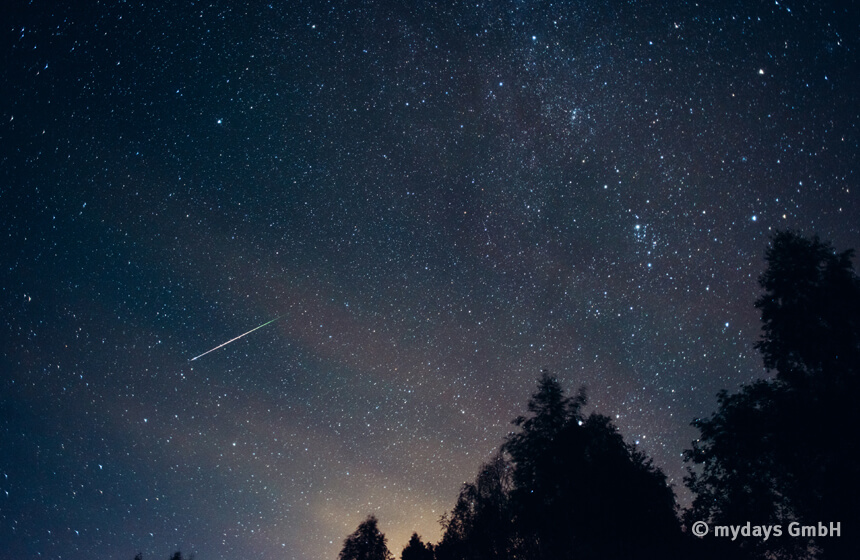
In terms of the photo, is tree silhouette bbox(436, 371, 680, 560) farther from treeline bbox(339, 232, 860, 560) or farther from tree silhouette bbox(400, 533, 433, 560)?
tree silhouette bbox(400, 533, 433, 560)

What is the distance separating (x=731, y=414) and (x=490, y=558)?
15.6 metres

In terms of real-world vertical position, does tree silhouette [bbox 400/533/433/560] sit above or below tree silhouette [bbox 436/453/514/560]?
below

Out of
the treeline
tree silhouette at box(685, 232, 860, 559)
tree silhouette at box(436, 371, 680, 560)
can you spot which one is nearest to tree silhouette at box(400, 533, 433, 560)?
tree silhouette at box(436, 371, 680, 560)

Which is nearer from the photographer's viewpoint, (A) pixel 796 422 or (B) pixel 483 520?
(A) pixel 796 422

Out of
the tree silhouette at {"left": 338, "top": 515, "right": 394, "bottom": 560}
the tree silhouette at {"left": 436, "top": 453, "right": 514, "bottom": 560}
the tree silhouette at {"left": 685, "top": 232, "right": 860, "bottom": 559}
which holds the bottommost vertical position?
the tree silhouette at {"left": 338, "top": 515, "right": 394, "bottom": 560}

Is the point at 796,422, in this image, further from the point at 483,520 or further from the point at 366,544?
the point at 366,544

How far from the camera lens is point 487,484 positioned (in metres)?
27.7

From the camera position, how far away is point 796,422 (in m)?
13.1

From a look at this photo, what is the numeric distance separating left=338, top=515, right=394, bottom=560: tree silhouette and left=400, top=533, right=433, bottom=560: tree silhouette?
2.54m

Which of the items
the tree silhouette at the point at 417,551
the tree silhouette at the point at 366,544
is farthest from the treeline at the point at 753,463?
the tree silhouette at the point at 366,544

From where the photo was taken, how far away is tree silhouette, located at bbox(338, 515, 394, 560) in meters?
33.0

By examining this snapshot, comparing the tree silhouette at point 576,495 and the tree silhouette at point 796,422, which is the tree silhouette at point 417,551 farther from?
the tree silhouette at point 796,422

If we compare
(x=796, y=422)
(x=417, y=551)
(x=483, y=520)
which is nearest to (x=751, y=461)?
(x=796, y=422)

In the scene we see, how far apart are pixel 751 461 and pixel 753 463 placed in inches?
3.6
